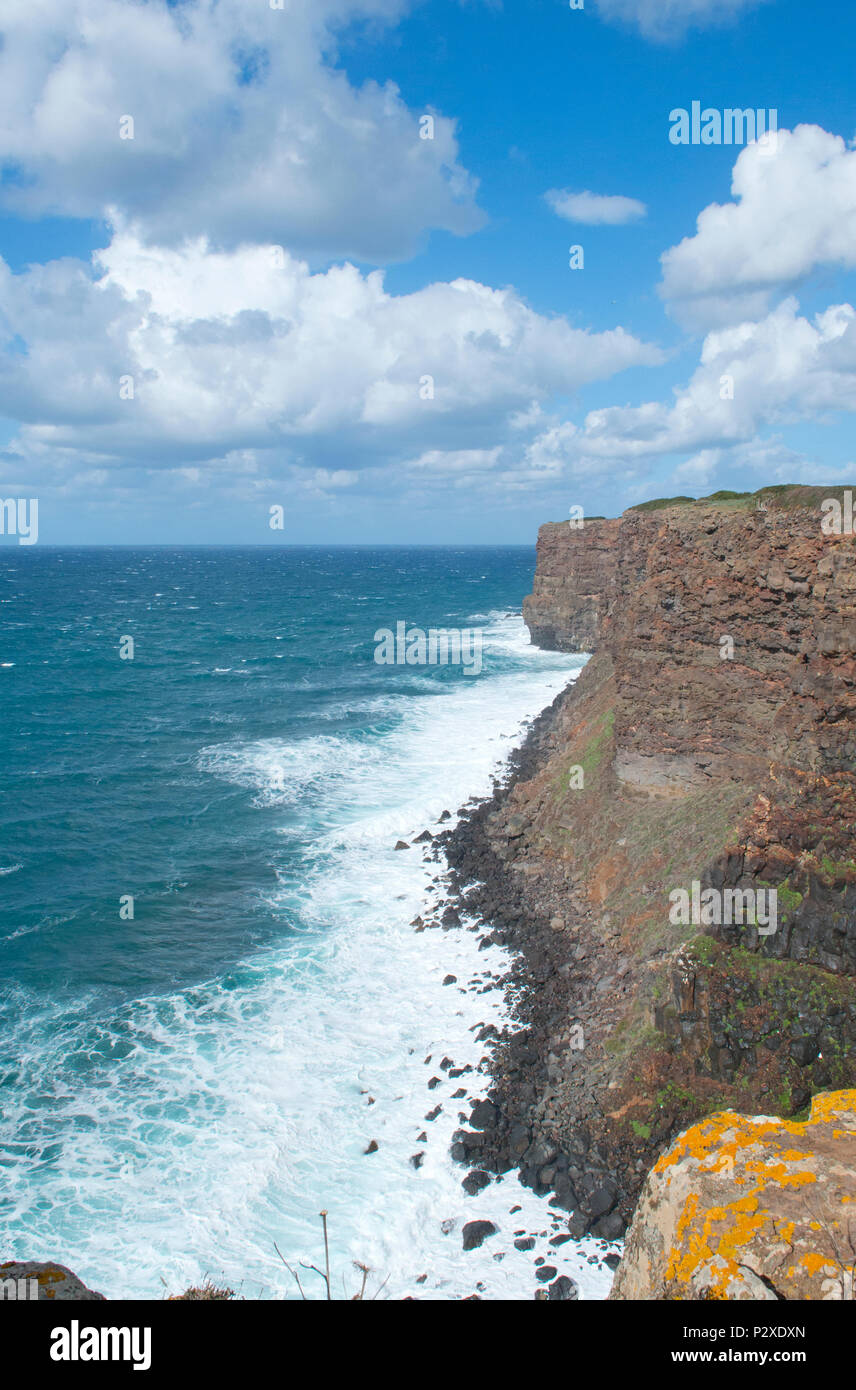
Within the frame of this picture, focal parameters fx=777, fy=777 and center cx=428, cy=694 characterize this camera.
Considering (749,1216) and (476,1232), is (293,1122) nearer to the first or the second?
(476,1232)

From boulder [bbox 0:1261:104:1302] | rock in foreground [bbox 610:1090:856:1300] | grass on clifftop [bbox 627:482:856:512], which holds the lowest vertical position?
rock in foreground [bbox 610:1090:856:1300]

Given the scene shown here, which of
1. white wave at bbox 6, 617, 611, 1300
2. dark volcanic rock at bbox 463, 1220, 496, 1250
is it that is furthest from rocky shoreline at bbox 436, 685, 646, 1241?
dark volcanic rock at bbox 463, 1220, 496, 1250

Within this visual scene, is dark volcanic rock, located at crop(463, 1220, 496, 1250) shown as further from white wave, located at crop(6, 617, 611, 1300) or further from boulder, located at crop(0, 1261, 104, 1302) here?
boulder, located at crop(0, 1261, 104, 1302)

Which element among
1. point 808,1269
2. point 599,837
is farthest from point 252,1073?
point 808,1269

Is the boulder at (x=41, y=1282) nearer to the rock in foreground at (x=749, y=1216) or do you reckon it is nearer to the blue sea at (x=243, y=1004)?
the rock in foreground at (x=749, y=1216)

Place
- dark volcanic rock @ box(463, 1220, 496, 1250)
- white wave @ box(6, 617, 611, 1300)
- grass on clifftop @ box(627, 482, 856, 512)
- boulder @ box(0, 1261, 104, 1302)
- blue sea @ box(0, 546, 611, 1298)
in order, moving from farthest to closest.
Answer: grass on clifftop @ box(627, 482, 856, 512) < blue sea @ box(0, 546, 611, 1298) < white wave @ box(6, 617, 611, 1300) < dark volcanic rock @ box(463, 1220, 496, 1250) < boulder @ box(0, 1261, 104, 1302)
